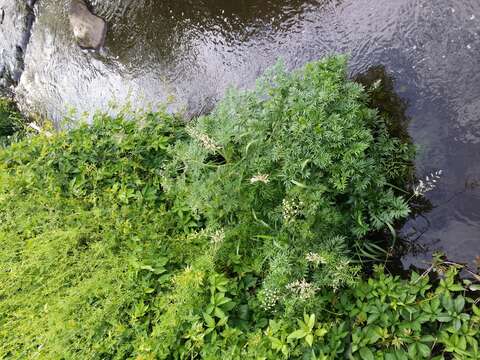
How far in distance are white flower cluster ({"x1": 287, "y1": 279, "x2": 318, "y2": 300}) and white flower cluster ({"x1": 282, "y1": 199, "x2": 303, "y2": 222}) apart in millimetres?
374

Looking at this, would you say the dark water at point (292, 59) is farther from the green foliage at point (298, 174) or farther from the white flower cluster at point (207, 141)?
the white flower cluster at point (207, 141)

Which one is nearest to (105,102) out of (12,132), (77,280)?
(12,132)

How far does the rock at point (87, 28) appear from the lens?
4.76 metres

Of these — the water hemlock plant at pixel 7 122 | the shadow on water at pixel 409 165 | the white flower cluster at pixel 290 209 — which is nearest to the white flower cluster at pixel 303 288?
the white flower cluster at pixel 290 209

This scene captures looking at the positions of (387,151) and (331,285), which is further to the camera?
(387,151)

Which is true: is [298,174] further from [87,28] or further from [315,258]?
[87,28]

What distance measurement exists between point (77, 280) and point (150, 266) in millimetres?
634

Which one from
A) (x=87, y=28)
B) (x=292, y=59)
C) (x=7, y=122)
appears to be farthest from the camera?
(x=7, y=122)

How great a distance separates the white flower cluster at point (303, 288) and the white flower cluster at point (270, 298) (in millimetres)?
103

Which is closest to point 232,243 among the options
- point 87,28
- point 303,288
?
point 303,288

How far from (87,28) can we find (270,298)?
4.04 metres

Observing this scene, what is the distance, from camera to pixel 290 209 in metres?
2.35

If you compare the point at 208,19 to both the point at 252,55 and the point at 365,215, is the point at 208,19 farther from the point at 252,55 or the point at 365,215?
the point at 365,215

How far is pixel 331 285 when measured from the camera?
2.35 m
